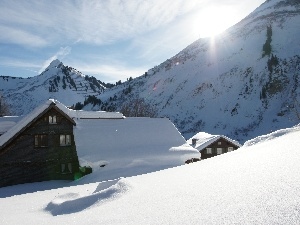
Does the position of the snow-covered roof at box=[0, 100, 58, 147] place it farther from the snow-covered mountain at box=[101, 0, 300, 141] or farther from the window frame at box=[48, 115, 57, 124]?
the snow-covered mountain at box=[101, 0, 300, 141]

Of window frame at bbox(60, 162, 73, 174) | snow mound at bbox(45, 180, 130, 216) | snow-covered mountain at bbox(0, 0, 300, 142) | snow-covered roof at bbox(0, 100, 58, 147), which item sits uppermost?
snow-covered mountain at bbox(0, 0, 300, 142)

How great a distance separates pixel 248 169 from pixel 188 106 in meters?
90.4

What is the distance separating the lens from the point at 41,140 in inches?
1139

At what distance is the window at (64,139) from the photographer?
96.7 feet

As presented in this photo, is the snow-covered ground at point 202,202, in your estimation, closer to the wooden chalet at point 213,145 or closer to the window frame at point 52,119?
the window frame at point 52,119

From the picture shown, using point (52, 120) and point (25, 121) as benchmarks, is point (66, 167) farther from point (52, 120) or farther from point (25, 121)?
point (25, 121)

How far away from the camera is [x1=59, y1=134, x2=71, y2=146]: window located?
29.5m

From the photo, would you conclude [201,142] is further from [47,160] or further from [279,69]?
[279,69]

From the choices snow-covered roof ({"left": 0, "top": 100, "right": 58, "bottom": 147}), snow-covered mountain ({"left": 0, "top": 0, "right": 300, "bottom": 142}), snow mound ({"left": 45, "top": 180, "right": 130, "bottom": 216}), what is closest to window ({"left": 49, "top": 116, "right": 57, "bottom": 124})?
snow-covered roof ({"left": 0, "top": 100, "right": 58, "bottom": 147})

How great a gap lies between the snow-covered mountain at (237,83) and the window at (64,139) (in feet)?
161

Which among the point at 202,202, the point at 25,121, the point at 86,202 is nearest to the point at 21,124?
the point at 25,121

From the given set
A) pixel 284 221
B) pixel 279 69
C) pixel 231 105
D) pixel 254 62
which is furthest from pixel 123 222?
pixel 254 62

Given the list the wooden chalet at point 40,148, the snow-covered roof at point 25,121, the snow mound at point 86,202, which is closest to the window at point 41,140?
the wooden chalet at point 40,148

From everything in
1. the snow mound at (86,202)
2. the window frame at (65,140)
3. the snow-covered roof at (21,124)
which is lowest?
the snow mound at (86,202)
